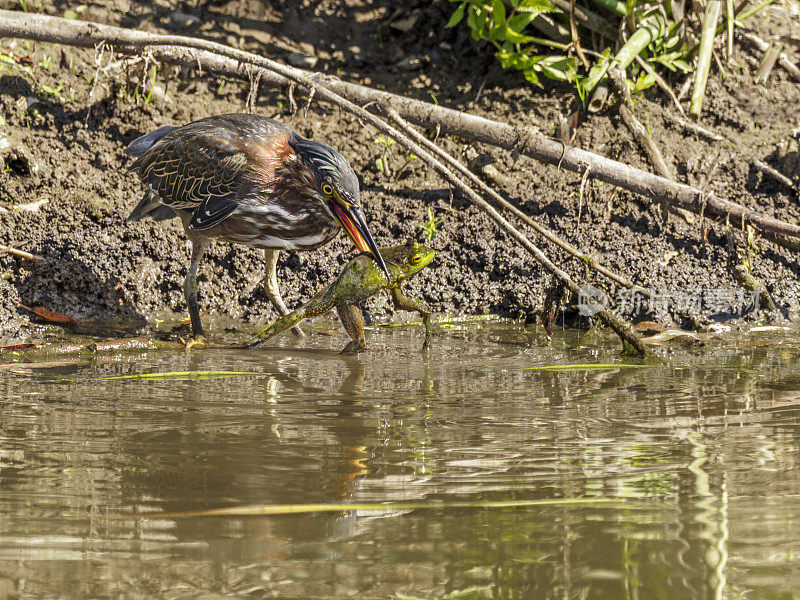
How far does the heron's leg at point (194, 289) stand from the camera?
5219mm

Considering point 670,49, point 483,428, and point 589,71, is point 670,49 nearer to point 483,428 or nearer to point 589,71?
point 589,71

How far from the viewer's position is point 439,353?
4867 millimetres

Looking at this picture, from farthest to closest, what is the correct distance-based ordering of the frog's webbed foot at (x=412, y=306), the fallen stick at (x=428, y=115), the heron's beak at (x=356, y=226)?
the fallen stick at (x=428, y=115) → the frog's webbed foot at (x=412, y=306) → the heron's beak at (x=356, y=226)

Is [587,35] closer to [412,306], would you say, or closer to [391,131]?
[391,131]

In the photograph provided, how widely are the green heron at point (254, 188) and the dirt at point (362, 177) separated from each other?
0.56 meters

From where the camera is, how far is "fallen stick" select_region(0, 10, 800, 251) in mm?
5688

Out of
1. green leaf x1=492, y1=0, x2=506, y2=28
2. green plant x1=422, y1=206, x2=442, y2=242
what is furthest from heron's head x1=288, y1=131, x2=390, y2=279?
green leaf x1=492, y1=0, x2=506, y2=28

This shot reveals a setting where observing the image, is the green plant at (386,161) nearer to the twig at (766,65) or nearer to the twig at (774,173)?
the twig at (774,173)

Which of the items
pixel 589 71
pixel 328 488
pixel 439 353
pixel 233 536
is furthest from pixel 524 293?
pixel 233 536

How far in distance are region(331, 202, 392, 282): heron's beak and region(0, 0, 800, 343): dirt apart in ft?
3.91

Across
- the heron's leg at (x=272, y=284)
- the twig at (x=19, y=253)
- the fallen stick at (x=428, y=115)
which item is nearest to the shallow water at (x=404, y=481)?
the heron's leg at (x=272, y=284)

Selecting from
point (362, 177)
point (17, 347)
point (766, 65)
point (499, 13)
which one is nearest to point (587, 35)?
point (499, 13)

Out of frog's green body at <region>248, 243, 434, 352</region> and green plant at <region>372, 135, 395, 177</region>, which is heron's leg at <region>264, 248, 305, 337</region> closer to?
frog's green body at <region>248, 243, 434, 352</region>

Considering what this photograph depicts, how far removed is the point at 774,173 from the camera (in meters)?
6.67
